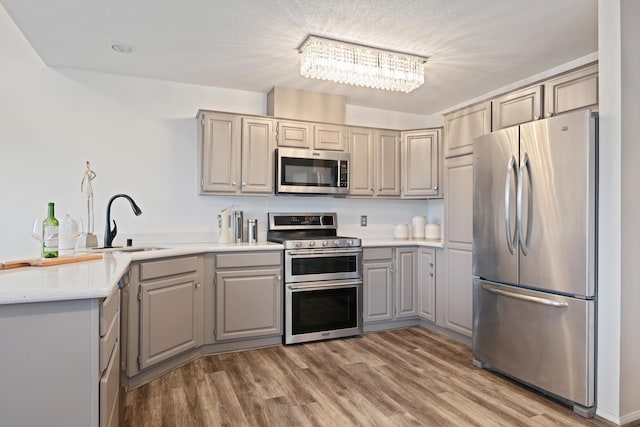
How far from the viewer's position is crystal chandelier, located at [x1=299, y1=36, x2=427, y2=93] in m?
2.88

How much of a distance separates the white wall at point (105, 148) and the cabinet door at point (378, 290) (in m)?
1.03

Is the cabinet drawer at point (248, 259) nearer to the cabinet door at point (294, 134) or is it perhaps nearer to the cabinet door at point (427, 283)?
the cabinet door at point (294, 134)

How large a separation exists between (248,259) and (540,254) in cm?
220

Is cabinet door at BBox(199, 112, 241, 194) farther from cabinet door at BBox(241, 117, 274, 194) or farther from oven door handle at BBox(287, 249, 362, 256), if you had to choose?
oven door handle at BBox(287, 249, 362, 256)

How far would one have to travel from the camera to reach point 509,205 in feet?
8.68

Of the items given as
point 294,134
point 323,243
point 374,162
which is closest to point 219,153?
point 294,134

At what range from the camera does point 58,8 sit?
2400mm

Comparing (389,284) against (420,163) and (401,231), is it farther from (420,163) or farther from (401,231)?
(420,163)

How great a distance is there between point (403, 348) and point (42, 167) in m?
3.43

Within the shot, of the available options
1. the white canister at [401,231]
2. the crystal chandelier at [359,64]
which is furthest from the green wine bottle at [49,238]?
the white canister at [401,231]

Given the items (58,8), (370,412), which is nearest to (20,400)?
(370,412)

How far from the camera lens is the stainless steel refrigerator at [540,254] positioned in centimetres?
224

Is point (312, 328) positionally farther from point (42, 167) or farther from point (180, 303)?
point (42, 167)

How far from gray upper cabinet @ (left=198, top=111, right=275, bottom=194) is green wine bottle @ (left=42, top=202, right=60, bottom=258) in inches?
63.4
